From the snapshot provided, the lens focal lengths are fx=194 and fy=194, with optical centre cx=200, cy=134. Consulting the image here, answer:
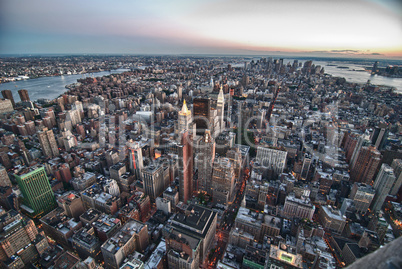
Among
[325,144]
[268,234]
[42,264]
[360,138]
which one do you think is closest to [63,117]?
[42,264]

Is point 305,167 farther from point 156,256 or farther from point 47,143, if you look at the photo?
point 47,143

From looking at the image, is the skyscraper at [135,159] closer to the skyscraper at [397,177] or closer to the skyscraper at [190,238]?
the skyscraper at [190,238]

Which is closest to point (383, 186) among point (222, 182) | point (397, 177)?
point (397, 177)

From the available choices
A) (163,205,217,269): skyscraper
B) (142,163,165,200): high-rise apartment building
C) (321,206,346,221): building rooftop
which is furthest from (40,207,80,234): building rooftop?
(321,206,346,221): building rooftop

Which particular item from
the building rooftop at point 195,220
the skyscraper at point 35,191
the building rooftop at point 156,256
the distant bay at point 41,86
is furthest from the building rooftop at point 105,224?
the distant bay at point 41,86

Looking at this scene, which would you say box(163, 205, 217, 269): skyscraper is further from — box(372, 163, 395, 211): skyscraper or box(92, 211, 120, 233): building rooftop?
box(372, 163, 395, 211): skyscraper

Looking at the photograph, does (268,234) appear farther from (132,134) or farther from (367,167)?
(132,134)
